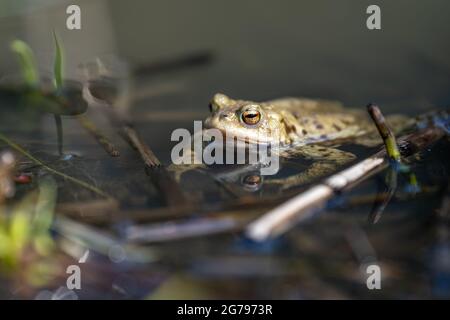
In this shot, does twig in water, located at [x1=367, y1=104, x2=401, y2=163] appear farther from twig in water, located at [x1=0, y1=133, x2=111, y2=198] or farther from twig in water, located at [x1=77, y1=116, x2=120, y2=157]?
twig in water, located at [x1=77, y1=116, x2=120, y2=157]

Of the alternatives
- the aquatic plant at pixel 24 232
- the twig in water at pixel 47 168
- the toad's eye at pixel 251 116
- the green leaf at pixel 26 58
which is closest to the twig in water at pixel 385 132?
the toad's eye at pixel 251 116

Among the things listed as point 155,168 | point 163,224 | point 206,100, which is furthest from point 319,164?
point 206,100

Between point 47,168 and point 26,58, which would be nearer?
point 47,168

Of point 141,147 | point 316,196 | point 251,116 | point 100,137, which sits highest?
point 251,116

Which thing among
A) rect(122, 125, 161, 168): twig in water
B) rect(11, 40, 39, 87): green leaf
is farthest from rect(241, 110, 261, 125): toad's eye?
rect(11, 40, 39, 87): green leaf

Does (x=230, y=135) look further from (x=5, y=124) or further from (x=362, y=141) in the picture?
(x=5, y=124)

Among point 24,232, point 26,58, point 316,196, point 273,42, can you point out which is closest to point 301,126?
point 316,196

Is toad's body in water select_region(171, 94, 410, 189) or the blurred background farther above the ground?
the blurred background

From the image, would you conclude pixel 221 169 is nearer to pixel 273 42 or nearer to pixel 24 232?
pixel 24 232

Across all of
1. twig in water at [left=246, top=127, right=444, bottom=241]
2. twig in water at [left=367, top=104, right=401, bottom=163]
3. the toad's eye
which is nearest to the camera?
twig in water at [left=246, top=127, right=444, bottom=241]
